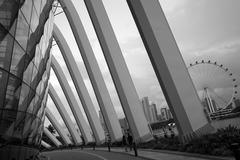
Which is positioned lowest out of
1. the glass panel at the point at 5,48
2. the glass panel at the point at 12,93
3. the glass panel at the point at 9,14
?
the glass panel at the point at 12,93

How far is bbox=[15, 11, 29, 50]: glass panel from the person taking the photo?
7.90 m

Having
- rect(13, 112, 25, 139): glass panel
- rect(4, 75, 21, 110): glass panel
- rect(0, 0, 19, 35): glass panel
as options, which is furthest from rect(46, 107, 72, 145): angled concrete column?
rect(0, 0, 19, 35): glass panel

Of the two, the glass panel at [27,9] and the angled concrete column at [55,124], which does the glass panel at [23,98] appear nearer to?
the glass panel at [27,9]

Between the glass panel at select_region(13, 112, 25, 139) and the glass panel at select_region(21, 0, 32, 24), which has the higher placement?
the glass panel at select_region(21, 0, 32, 24)

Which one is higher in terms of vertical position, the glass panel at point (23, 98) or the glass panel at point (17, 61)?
the glass panel at point (17, 61)

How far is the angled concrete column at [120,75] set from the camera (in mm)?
20217

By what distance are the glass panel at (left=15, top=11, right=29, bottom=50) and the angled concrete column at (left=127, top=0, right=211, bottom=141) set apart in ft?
19.7

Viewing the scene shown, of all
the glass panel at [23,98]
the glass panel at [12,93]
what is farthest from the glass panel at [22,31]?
the glass panel at [23,98]

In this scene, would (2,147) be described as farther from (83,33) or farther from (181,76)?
(83,33)

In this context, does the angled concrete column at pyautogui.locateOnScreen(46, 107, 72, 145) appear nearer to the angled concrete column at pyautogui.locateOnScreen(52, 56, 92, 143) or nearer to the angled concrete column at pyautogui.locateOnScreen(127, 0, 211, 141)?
the angled concrete column at pyautogui.locateOnScreen(52, 56, 92, 143)

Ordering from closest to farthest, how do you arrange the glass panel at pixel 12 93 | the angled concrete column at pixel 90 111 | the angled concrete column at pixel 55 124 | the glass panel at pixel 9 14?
the glass panel at pixel 9 14
the glass panel at pixel 12 93
the angled concrete column at pixel 90 111
the angled concrete column at pixel 55 124

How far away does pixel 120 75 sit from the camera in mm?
20766

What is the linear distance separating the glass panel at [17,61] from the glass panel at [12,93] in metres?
0.21

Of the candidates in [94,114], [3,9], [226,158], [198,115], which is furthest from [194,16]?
[94,114]
